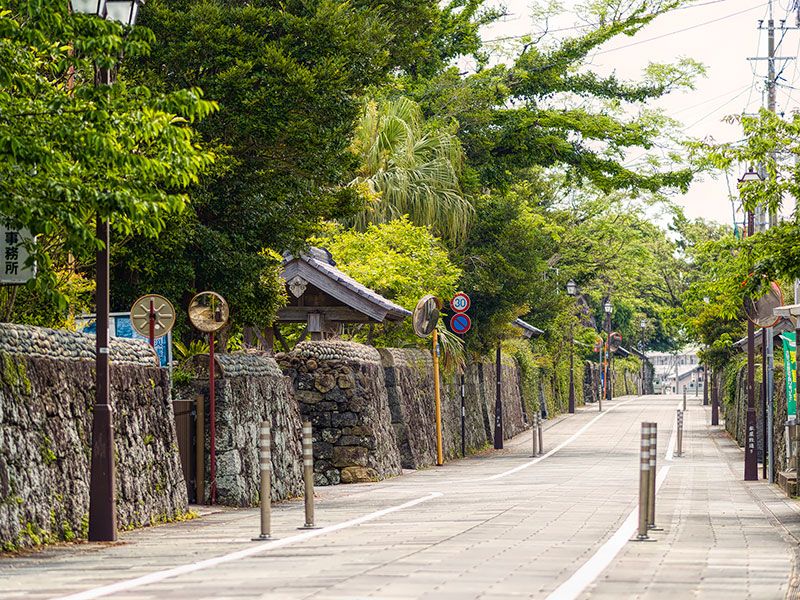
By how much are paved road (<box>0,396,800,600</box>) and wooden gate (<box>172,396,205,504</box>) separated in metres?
1.22

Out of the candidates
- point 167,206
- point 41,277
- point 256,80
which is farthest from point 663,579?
point 256,80

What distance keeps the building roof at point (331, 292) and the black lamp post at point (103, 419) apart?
15.7 m

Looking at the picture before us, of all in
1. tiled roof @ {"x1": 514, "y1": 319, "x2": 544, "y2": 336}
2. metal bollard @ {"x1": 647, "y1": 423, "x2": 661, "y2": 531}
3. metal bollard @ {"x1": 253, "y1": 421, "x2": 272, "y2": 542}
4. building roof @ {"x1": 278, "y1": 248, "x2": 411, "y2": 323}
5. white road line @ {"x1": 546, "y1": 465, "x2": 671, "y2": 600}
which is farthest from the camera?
tiled roof @ {"x1": 514, "y1": 319, "x2": 544, "y2": 336}

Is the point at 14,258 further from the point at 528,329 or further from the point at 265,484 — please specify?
the point at 528,329

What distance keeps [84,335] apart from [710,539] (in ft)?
26.0

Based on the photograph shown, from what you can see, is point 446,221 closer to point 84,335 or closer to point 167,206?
point 84,335

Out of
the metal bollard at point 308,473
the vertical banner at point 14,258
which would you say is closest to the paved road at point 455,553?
the metal bollard at point 308,473

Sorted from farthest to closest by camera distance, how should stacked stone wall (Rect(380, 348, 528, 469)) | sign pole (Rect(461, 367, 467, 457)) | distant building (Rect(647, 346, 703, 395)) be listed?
distant building (Rect(647, 346, 703, 395))
sign pole (Rect(461, 367, 467, 457))
stacked stone wall (Rect(380, 348, 528, 469))

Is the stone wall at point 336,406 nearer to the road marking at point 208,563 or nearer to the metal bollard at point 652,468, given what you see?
the road marking at point 208,563

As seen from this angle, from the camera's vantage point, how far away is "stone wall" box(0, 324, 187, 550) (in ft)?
47.9

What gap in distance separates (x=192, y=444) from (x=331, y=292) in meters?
10.4

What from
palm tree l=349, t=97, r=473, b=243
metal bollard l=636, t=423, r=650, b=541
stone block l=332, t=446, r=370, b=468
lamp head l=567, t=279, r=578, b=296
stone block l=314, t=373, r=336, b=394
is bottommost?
stone block l=332, t=446, r=370, b=468

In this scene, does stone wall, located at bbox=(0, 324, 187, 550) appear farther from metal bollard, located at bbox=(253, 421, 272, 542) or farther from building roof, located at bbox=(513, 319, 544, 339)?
building roof, located at bbox=(513, 319, 544, 339)

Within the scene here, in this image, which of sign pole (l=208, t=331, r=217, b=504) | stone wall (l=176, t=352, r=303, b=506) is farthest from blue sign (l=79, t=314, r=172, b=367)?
sign pole (l=208, t=331, r=217, b=504)
